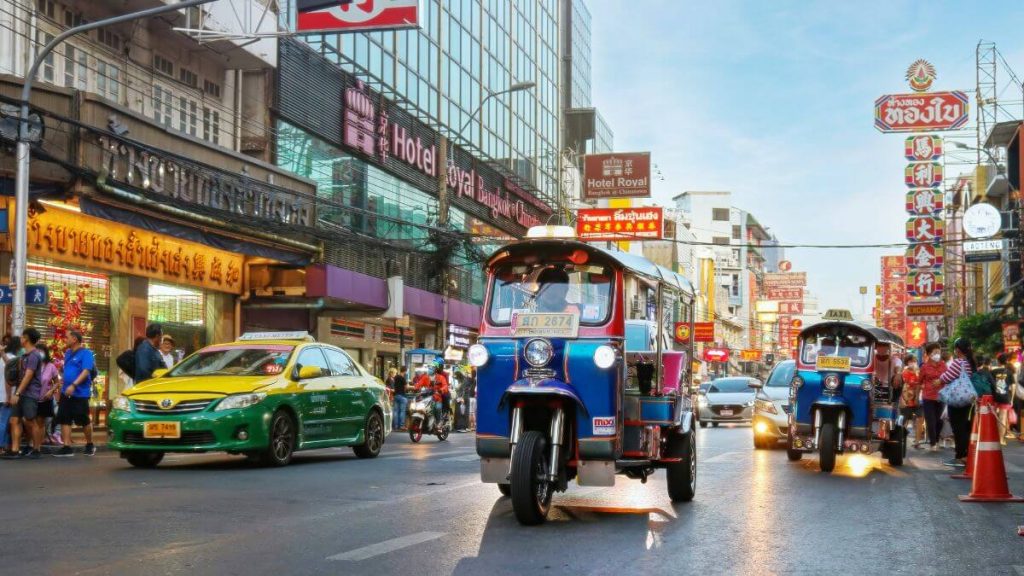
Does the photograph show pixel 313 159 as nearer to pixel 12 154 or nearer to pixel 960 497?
pixel 12 154

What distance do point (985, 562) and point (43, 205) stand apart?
18098 mm

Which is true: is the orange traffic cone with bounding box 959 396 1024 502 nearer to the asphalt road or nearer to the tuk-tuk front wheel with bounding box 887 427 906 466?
the asphalt road

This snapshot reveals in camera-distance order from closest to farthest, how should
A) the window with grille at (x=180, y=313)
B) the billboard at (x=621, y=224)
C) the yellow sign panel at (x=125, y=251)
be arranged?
the yellow sign panel at (x=125, y=251)
the window with grille at (x=180, y=313)
the billboard at (x=621, y=224)

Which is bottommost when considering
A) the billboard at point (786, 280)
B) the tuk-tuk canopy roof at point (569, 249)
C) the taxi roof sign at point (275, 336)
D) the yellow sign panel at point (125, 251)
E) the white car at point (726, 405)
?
the white car at point (726, 405)

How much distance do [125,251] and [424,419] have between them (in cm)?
684

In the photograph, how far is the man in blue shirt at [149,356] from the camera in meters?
17.5

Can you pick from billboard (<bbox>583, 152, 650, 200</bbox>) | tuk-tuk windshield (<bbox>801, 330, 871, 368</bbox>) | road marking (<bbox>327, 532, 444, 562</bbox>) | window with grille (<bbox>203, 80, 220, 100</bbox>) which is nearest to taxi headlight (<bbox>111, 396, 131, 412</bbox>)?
road marking (<bbox>327, 532, 444, 562</bbox>)

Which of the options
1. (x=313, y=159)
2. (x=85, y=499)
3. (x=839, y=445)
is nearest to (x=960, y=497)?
(x=839, y=445)

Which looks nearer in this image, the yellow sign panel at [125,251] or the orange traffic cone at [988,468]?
the orange traffic cone at [988,468]

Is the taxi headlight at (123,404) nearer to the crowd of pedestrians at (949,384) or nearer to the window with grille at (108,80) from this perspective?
the crowd of pedestrians at (949,384)

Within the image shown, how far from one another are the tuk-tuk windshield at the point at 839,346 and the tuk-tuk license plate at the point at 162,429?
866cm

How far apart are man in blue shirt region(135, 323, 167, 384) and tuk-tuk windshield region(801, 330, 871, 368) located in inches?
367

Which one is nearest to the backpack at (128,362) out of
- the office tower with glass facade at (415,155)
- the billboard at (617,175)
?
the office tower with glass facade at (415,155)

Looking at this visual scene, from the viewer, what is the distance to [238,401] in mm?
14227
